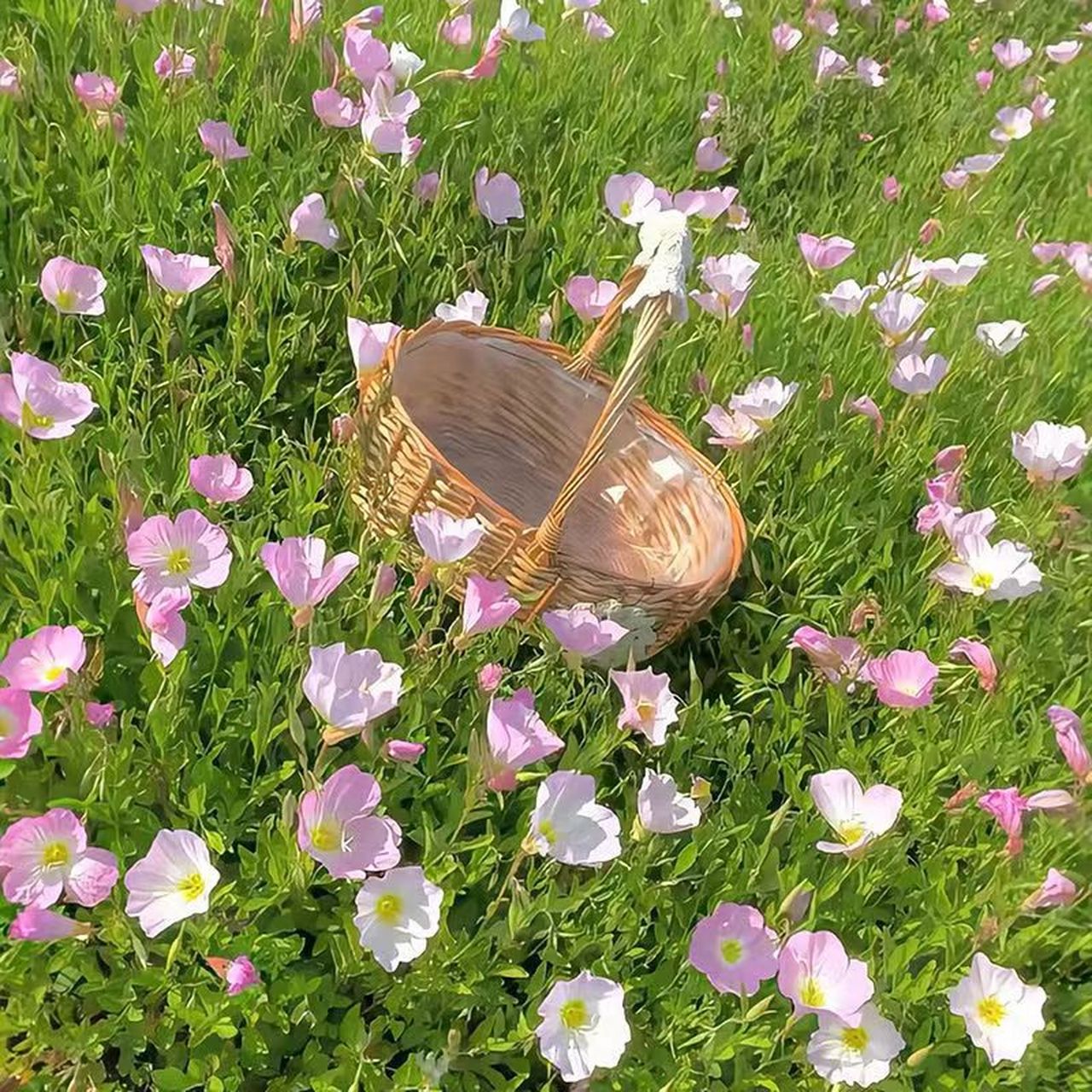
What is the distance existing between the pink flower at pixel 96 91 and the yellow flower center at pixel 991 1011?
1.73 m

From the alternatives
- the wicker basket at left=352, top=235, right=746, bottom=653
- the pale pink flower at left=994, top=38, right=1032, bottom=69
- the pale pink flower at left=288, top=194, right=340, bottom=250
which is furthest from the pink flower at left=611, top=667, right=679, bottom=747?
the pale pink flower at left=994, top=38, right=1032, bottom=69

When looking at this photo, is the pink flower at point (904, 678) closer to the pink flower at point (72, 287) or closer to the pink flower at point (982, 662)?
the pink flower at point (982, 662)

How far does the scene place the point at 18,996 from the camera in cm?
111

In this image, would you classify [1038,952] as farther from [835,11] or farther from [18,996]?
[835,11]

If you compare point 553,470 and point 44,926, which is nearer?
point 44,926

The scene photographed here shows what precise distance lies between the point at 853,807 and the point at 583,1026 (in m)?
0.41

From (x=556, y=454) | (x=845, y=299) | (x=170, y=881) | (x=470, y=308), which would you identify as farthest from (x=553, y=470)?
(x=170, y=881)

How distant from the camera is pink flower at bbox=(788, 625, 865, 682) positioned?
1541mm

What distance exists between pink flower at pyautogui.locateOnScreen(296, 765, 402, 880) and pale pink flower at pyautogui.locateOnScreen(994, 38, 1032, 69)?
9.75 feet

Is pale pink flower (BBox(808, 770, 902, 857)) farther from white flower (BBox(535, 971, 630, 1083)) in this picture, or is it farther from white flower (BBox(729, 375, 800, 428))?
white flower (BBox(729, 375, 800, 428))

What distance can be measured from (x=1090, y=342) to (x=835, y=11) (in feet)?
4.90

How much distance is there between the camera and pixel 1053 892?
4.37 feet

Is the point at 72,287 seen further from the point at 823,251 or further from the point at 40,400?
the point at 823,251

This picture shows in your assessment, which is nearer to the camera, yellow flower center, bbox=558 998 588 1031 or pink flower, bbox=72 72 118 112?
yellow flower center, bbox=558 998 588 1031
